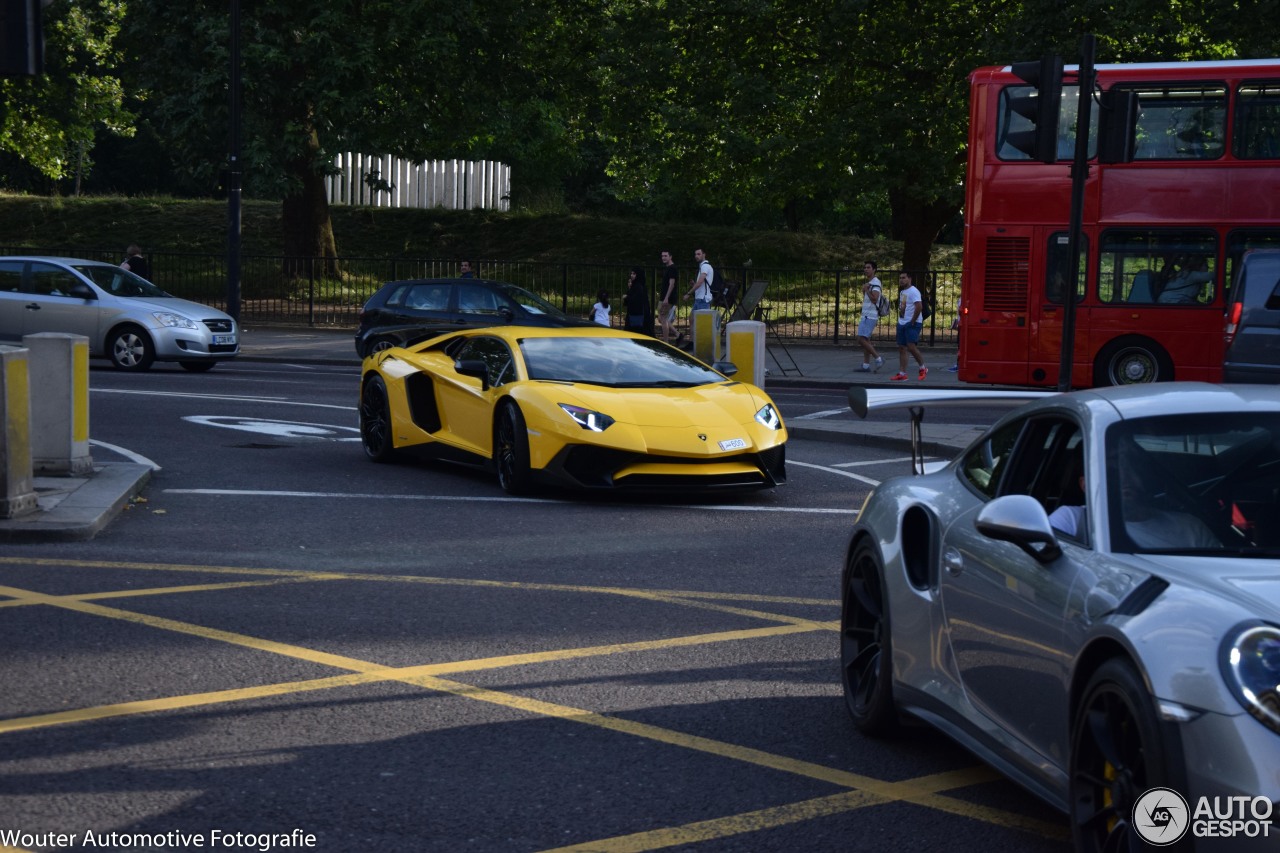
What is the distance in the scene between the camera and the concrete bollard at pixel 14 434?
10.1m

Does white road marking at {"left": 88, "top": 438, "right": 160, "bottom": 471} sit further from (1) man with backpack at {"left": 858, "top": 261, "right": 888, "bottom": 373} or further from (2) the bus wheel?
(1) man with backpack at {"left": 858, "top": 261, "right": 888, "bottom": 373}

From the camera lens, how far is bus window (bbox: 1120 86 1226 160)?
875 inches

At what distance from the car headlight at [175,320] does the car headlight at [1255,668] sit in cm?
2230

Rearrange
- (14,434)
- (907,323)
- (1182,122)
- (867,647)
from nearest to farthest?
(867,647) → (14,434) → (1182,122) → (907,323)

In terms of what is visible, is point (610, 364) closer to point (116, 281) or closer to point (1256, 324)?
point (1256, 324)

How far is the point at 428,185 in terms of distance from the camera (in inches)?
2346

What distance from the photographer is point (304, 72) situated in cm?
3741

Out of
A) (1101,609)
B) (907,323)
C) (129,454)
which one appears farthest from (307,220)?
(1101,609)

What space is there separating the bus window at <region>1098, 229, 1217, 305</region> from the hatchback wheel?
13.2 meters

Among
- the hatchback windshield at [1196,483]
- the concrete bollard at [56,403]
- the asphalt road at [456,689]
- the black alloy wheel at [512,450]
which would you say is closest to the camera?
the hatchback windshield at [1196,483]

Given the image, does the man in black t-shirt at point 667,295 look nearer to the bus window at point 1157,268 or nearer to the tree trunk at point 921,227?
the tree trunk at point 921,227

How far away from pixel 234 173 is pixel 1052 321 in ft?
51.1

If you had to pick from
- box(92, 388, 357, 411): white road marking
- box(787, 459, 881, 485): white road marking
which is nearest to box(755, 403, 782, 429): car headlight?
box(787, 459, 881, 485): white road marking

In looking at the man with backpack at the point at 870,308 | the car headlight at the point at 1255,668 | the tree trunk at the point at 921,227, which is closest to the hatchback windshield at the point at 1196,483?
the car headlight at the point at 1255,668
